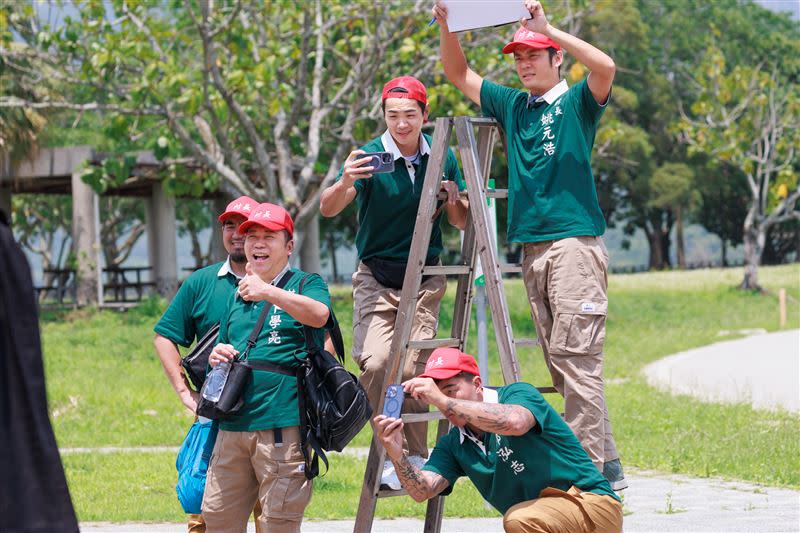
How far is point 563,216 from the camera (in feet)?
19.7

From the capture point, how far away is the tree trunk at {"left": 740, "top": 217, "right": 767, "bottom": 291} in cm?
3750

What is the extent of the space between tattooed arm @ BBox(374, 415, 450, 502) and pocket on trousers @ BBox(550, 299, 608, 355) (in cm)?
97

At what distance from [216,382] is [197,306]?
38.9 inches

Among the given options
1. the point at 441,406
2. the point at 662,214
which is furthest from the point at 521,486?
the point at 662,214

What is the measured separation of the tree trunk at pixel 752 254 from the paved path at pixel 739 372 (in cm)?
1436

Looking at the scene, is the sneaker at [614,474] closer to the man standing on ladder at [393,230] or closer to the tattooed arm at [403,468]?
the man standing on ladder at [393,230]

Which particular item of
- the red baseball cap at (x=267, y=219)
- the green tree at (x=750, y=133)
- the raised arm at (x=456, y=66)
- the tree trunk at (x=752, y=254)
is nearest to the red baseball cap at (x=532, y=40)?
the raised arm at (x=456, y=66)

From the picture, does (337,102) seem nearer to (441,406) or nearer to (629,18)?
(441,406)

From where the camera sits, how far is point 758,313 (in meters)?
31.7

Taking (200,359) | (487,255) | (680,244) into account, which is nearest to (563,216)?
(487,255)

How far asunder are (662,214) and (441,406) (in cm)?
6158

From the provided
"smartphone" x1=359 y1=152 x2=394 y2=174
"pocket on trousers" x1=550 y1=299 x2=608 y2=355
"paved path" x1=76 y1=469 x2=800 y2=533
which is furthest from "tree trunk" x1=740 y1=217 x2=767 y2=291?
"smartphone" x1=359 y1=152 x2=394 y2=174

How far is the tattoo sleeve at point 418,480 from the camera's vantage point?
5.26 meters

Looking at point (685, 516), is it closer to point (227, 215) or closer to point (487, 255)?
point (487, 255)
